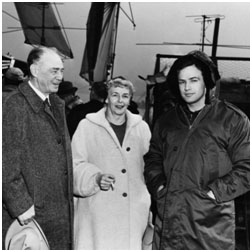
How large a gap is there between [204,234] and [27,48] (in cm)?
316

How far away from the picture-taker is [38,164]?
2.13 m

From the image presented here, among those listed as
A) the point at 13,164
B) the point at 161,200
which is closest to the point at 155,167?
the point at 161,200

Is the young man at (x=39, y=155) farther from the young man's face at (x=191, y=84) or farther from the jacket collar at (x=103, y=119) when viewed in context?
the young man's face at (x=191, y=84)

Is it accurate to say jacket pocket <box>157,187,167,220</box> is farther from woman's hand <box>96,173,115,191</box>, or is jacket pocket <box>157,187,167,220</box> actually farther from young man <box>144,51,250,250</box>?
woman's hand <box>96,173,115,191</box>

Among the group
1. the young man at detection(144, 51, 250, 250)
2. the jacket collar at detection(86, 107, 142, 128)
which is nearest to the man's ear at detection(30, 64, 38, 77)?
the jacket collar at detection(86, 107, 142, 128)

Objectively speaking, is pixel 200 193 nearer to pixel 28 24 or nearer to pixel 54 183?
pixel 54 183

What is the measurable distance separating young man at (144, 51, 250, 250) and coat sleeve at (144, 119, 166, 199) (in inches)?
2.2

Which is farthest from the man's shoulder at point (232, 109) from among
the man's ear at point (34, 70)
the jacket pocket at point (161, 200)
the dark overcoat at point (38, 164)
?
the man's ear at point (34, 70)

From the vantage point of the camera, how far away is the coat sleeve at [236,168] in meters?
1.93

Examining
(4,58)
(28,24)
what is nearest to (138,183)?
(4,58)

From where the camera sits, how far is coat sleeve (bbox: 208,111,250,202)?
6.34 feet

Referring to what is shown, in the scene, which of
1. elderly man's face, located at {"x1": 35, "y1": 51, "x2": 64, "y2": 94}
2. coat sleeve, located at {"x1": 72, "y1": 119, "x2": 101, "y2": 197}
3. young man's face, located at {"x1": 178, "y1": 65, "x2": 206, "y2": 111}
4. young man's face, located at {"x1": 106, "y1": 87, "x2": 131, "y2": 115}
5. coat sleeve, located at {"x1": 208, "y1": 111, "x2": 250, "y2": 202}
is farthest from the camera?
young man's face, located at {"x1": 106, "y1": 87, "x2": 131, "y2": 115}

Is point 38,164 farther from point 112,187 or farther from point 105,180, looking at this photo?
point 112,187

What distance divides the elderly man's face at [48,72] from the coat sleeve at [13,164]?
0.89ft
